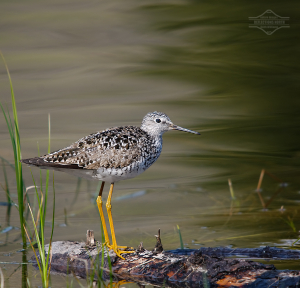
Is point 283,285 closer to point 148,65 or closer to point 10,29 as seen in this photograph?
point 148,65

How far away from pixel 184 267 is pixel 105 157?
1.96 metres

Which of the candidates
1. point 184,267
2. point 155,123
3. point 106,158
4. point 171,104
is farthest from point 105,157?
point 171,104

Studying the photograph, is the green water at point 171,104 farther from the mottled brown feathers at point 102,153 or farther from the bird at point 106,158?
the mottled brown feathers at point 102,153

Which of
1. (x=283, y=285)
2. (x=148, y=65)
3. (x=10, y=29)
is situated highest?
(x=10, y=29)

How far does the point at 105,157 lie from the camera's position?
6.56 metres

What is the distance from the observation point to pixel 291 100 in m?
13.7

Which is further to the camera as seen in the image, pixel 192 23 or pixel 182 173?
pixel 192 23

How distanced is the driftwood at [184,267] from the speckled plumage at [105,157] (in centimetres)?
95

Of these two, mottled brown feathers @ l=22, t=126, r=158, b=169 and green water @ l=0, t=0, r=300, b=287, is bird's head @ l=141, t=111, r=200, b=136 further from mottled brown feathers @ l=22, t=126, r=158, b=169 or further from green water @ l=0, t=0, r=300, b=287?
green water @ l=0, t=0, r=300, b=287

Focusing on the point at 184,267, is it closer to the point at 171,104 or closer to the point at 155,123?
the point at 155,123

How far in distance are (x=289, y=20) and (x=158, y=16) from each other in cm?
463

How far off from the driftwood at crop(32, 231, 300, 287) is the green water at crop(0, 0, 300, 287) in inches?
13.4

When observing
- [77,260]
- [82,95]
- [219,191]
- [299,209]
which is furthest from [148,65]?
[77,260]

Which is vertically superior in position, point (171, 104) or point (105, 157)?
point (105, 157)
